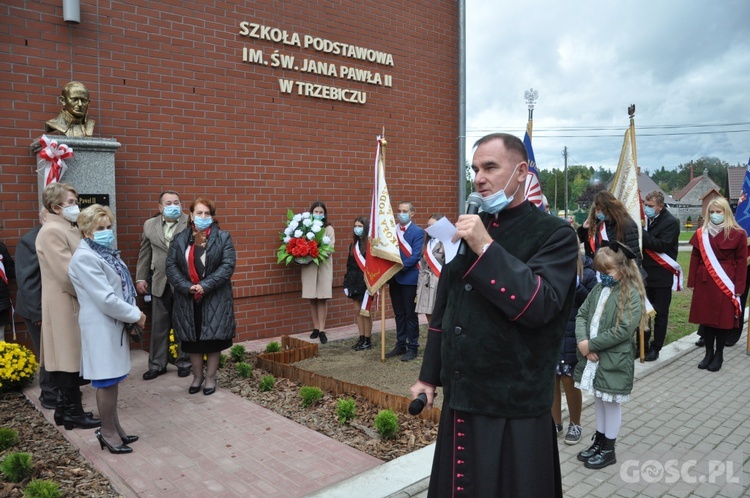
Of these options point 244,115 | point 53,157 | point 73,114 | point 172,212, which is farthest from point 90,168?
point 244,115

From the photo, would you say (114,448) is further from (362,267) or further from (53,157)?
(362,267)

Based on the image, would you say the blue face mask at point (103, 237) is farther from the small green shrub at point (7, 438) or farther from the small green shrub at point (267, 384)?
the small green shrub at point (267, 384)

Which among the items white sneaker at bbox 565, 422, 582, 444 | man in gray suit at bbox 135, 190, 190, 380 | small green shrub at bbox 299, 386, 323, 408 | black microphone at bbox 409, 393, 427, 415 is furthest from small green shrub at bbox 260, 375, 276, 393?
black microphone at bbox 409, 393, 427, 415

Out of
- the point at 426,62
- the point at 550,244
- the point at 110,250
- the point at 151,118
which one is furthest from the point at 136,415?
the point at 426,62

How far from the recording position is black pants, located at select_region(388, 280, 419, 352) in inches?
305

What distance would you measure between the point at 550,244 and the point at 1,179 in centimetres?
669

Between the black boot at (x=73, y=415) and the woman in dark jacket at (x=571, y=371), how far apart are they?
4037 millimetres

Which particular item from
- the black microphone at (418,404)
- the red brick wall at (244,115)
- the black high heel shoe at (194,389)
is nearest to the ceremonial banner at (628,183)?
the red brick wall at (244,115)

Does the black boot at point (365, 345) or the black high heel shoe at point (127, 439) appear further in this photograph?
the black boot at point (365, 345)

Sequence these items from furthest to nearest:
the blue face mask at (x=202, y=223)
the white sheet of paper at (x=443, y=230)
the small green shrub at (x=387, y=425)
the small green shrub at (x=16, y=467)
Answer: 1. the blue face mask at (x=202, y=223)
2. the small green shrub at (x=387, y=425)
3. the small green shrub at (x=16, y=467)
4. the white sheet of paper at (x=443, y=230)

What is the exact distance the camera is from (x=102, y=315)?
14.7 feet

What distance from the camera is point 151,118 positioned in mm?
7742

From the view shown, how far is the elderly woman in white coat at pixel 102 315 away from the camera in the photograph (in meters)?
4.41

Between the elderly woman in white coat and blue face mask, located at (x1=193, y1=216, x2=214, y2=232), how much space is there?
1.41m
